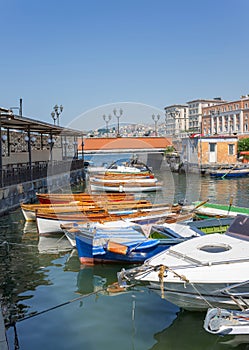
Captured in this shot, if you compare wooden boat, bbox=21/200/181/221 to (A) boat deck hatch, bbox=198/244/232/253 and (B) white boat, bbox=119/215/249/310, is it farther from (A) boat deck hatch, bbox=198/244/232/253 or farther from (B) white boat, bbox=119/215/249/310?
(B) white boat, bbox=119/215/249/310

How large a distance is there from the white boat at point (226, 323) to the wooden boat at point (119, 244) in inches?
165

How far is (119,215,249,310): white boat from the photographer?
795cm

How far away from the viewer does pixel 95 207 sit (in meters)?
19.0

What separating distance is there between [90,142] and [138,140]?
36.3 ft

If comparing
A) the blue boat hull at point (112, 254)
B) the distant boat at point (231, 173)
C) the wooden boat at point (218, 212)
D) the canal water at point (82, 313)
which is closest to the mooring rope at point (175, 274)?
the canal water at point (82, 313)

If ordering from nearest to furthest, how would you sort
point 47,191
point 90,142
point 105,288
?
point 105,288
point 47,191
point 90,142

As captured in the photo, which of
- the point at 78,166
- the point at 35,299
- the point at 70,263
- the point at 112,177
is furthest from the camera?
the point at 78,166

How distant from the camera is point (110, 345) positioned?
307 inches

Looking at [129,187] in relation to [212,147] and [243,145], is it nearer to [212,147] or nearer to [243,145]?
[212,147]

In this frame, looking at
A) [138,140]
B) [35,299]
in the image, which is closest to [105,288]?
[35,299]

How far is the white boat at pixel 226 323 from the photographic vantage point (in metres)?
7.53

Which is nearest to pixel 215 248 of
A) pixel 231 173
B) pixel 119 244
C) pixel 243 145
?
pixel 119 244

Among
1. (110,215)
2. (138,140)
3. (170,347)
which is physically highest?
(138,140)

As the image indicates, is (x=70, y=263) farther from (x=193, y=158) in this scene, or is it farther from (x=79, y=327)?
(x=193, y=158)
